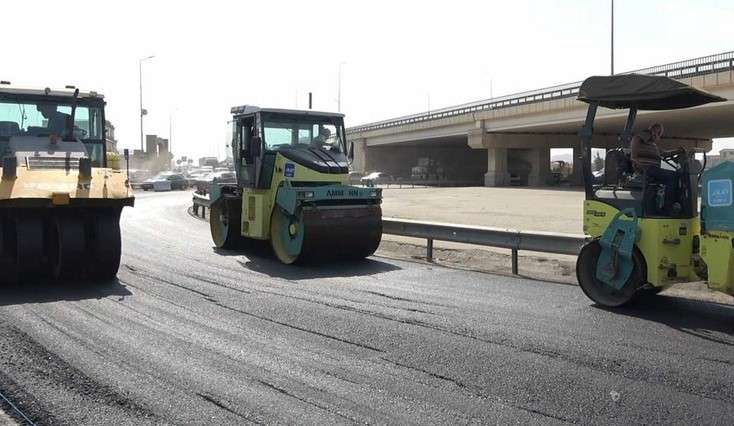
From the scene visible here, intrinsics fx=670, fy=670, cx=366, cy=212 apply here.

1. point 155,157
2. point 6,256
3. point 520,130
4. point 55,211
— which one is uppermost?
point 520,130

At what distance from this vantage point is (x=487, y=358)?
5.50m

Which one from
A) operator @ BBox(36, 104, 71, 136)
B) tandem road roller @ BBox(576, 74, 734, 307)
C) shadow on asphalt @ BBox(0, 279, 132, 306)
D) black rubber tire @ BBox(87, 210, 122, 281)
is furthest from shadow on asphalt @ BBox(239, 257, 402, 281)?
tandem road roller @ BBox(576, 74, 734, 307)

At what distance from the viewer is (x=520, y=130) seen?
178ft

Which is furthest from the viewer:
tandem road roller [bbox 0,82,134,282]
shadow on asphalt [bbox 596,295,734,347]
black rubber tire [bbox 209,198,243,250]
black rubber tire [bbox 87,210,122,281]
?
black rubber tire [bbox 209,198,243,250]

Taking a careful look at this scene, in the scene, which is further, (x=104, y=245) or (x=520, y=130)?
(x=520, y=130)

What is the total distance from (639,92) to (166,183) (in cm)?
4681

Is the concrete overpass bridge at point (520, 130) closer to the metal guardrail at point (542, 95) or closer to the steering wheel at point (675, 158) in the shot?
the metal guardrail at point (542, 95)

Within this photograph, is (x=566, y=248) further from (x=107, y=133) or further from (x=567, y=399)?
(x=107, y=133)

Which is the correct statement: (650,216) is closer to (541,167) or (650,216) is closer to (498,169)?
(498,169)

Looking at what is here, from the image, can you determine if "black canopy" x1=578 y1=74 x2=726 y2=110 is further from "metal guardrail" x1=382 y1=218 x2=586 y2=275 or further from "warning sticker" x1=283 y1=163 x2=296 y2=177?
"warning sticker" x1=283 y1=163 x2=296 y2=177

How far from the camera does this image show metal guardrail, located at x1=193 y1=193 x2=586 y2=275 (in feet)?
32.3

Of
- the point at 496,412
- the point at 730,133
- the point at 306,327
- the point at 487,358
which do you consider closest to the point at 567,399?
the point at 496,412

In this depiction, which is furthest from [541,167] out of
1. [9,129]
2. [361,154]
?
[9,129]

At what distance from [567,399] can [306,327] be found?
9.22ft
